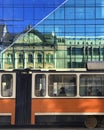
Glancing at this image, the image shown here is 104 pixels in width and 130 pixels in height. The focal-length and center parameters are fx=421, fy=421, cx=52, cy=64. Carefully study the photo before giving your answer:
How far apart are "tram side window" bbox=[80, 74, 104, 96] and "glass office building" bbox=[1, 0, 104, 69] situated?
58.4m

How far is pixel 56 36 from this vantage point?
77812 mm

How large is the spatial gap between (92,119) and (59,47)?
60777mm

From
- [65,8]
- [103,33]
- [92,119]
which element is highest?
[65,8]

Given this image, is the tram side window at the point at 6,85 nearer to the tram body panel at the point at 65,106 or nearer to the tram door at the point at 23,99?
the tram door at the point at 23,99

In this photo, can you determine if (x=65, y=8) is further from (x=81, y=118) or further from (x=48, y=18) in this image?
(x=81, y=118)

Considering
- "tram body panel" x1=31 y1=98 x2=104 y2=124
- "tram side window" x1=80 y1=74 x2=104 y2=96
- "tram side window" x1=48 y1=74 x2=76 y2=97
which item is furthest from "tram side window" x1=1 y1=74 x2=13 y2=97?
"tram side window" x1=80 y1=74 x2=104 y2=96

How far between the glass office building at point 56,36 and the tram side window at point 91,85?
58.4m

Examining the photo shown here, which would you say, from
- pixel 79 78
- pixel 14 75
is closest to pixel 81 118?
pixel 79 78

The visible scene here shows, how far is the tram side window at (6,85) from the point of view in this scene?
670 inches

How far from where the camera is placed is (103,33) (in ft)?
254

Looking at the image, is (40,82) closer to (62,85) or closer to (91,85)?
(62,85)

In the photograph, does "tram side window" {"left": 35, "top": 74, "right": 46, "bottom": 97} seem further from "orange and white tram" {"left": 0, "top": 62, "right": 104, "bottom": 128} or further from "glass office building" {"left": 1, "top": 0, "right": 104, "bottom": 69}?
"glass office building" {"left": 1, "top": 0, "right": 104, "bottom": 69}

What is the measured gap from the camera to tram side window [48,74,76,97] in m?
17.1

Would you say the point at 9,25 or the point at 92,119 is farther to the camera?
the point at 9,25
